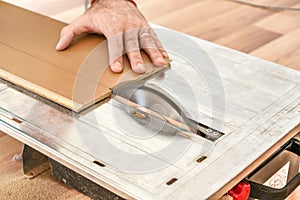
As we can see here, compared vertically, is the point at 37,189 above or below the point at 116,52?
below

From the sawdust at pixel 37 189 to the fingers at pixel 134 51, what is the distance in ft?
1.03

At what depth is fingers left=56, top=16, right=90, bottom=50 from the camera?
4.59ft

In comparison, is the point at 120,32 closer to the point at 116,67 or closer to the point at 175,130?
the point at 116,67

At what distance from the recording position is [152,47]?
1395 millimetres

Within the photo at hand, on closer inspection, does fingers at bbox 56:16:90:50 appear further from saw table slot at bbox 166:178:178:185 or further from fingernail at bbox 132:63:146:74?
saw table slot at bbox 166:178:178:185

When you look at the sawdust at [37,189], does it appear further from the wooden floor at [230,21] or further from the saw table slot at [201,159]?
the wooden floor at [230,21]

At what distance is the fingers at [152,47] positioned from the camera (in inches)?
53.5

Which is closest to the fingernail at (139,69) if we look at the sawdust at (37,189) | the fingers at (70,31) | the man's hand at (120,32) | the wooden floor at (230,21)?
the man's hand at (120,32)

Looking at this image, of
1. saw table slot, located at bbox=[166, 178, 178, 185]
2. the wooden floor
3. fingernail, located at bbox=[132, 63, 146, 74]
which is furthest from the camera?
the wooden floor

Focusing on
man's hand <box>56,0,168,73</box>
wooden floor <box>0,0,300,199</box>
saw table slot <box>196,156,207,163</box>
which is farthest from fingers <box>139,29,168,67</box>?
wooden floor <box>0,0,300,199</box>

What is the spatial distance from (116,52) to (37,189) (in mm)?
361

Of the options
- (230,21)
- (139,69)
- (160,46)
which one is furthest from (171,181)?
(230,21)

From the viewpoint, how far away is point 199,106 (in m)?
1.24

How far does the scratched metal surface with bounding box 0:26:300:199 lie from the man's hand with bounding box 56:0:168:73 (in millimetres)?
63
